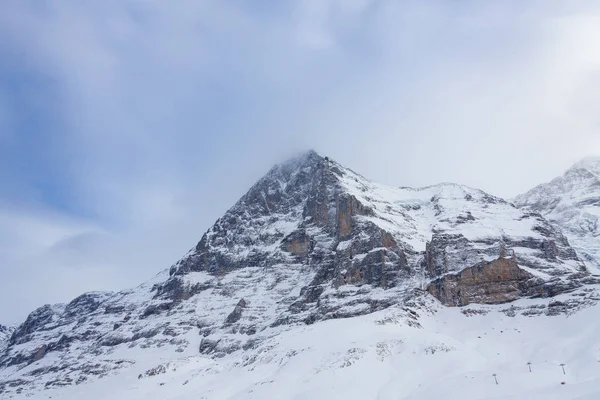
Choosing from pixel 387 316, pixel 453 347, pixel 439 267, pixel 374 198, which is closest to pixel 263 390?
pixel 453 347

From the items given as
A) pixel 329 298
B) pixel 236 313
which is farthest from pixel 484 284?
pixel 236 313

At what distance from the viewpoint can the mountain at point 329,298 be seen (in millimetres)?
88125

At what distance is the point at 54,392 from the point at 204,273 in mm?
72524

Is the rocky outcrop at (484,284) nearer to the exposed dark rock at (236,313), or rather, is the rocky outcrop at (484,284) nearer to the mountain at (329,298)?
the mountain at (329,298)

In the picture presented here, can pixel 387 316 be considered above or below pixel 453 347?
above

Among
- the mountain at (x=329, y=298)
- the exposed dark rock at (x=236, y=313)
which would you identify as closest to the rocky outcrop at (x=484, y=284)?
the mountain at (x=329, y=298)

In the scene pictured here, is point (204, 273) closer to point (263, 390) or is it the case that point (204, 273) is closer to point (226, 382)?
point (226, 382)

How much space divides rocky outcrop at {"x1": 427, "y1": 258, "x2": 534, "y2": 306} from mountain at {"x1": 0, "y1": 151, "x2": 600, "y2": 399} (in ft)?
0.89

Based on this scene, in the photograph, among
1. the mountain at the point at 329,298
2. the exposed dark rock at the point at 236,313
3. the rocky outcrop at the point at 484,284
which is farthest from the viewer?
the exposed dark rock at the point at 236,313

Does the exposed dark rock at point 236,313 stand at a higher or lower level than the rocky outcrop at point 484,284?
higher

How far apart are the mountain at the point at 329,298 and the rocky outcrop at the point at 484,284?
0.27m

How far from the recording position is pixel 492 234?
140500mm

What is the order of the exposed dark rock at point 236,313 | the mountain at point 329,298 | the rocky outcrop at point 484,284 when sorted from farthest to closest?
the exposed dark rock at point 236,313 → the rocky outcrop at point 484,284 → the mountain at point 329,298

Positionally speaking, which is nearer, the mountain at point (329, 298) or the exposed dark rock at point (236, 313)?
the mountain at point (329, 298)
